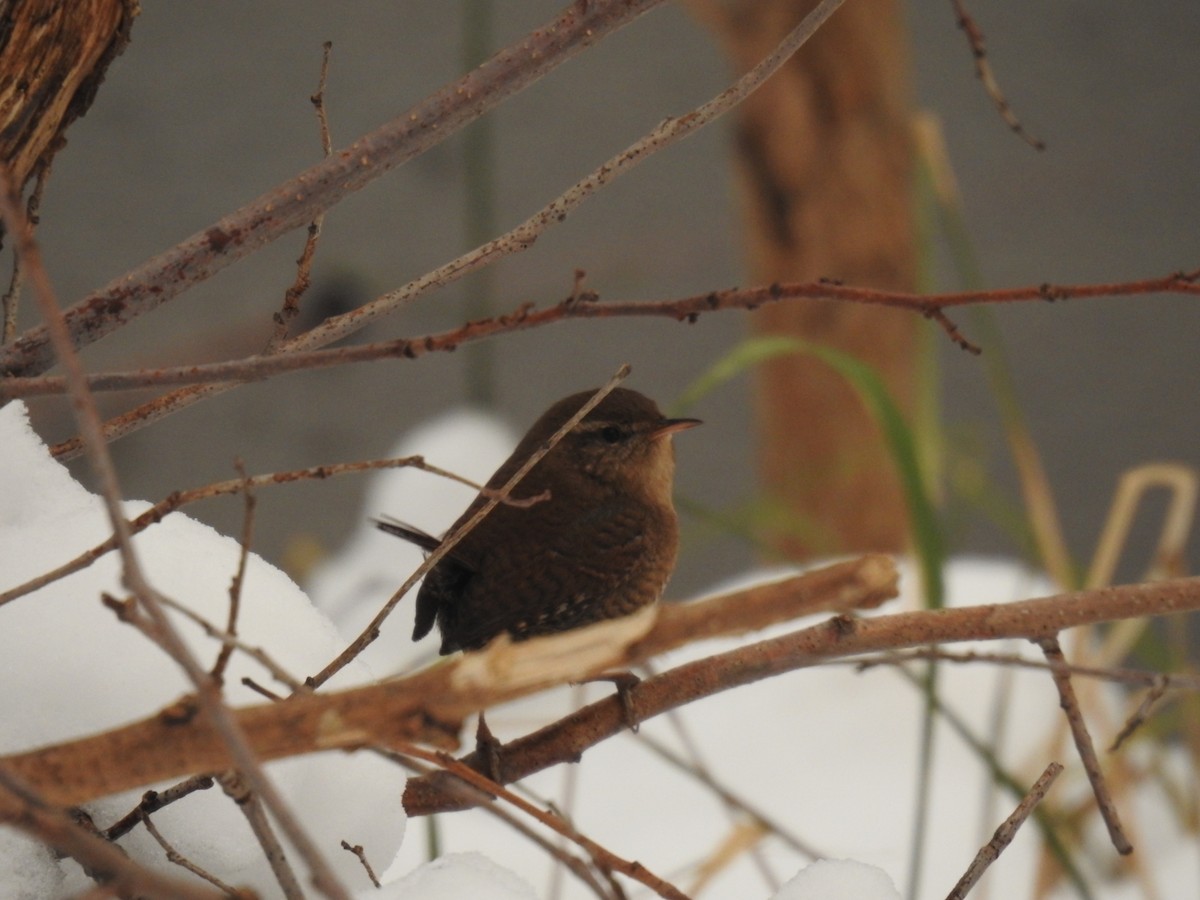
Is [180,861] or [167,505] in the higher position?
[167,505]

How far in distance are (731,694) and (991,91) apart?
4.69 ft

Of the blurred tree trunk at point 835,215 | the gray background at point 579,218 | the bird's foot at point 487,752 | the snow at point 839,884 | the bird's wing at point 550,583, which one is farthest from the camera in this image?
the gray background at point 579,218

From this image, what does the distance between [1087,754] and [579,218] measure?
9.34ft

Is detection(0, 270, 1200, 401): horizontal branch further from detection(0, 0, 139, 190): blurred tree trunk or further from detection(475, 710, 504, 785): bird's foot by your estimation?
detection(475, 710, 504, 785): bird's foot

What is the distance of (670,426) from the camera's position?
1184 mm

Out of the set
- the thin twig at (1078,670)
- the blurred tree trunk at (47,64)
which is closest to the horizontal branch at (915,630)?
the thin twig at (1078,670)

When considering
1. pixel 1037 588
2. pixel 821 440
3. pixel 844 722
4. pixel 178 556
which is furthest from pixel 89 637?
pixel 821 440

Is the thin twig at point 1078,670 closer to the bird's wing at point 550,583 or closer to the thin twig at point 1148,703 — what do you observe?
the thin twig at point 1148,703

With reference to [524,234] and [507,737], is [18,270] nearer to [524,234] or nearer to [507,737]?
[524,234]

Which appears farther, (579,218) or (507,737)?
(579,218)

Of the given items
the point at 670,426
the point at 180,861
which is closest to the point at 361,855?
the point at 180,861

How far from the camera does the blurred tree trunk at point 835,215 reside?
2408 millimetres

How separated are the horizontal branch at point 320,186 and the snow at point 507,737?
4.2 inches

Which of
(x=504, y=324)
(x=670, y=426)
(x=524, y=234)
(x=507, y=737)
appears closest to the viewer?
(x=504, y=324)
